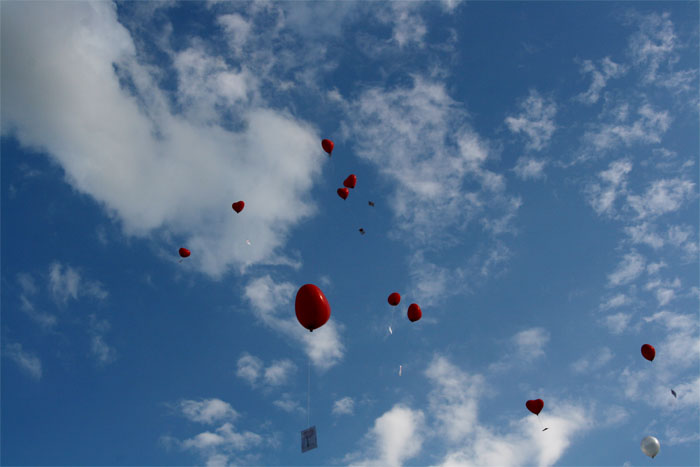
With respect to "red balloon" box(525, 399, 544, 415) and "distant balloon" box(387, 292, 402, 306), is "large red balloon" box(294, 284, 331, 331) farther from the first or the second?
"red balloon" box(525, 399, 544, 415)

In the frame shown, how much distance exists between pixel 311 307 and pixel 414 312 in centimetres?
838

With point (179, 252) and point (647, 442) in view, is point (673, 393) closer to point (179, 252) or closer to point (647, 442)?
point (647, 442)

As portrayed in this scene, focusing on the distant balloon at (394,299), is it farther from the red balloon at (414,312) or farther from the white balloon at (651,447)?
the white balloon at (651,447)

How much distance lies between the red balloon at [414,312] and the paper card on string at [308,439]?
885cm

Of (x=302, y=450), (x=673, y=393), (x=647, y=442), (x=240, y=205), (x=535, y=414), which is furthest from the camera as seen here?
(x=240, y=205)

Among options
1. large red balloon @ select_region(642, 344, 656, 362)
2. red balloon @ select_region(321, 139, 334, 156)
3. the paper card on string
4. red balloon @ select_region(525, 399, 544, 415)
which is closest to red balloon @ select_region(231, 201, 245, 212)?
red balloon @ select_region(321, 139, 334, 156)

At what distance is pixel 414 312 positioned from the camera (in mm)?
24594

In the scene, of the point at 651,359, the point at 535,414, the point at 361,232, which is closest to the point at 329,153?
A: the point at 361,232

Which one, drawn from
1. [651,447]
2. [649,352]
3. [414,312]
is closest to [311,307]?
[414,312]

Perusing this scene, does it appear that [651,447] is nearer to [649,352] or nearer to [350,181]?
[649,352]

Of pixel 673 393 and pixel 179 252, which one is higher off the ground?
pixel 179 252

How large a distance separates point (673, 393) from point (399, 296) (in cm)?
1315

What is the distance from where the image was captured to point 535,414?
24797mm

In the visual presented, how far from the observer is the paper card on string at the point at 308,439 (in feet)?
56.4
